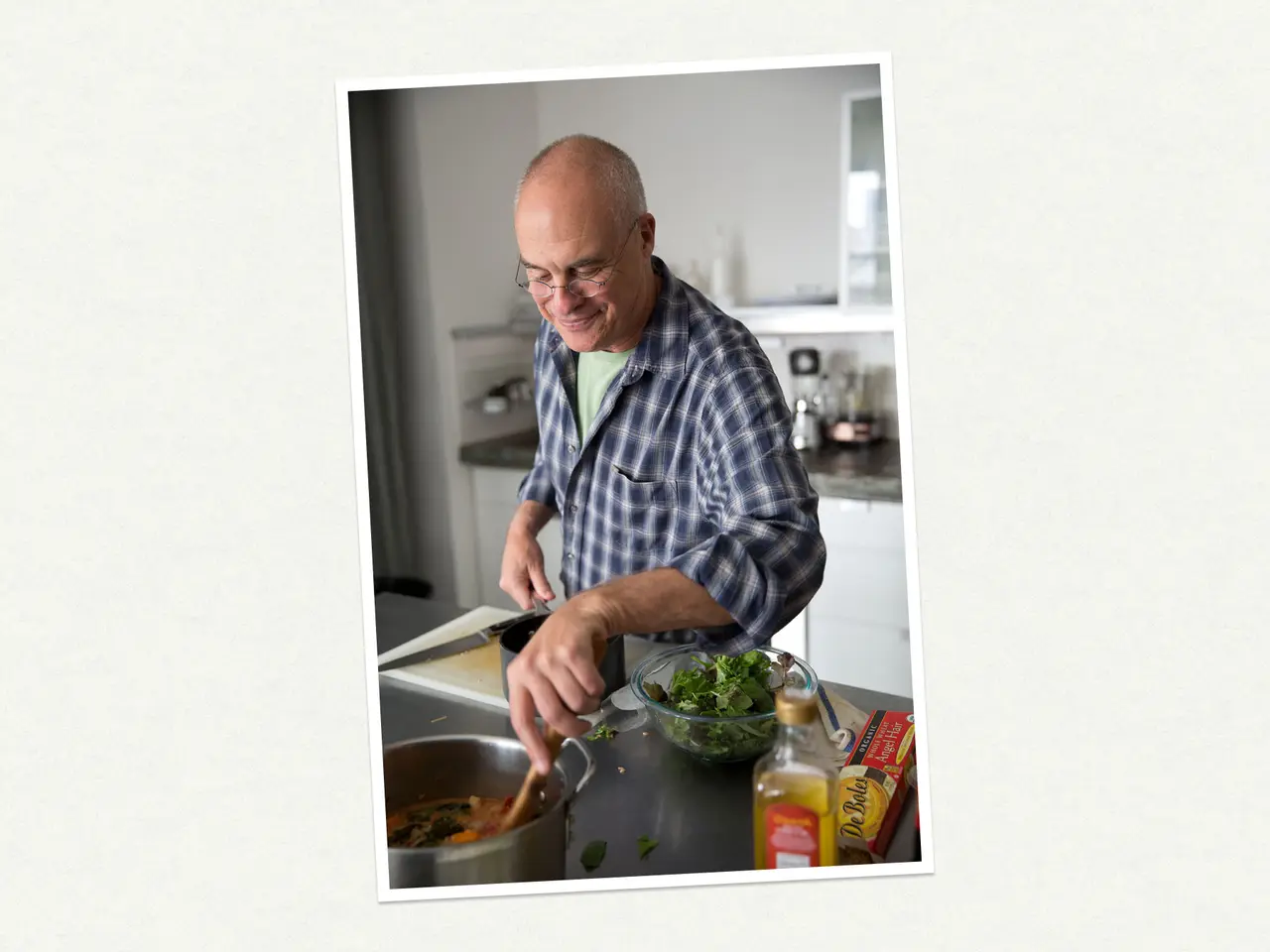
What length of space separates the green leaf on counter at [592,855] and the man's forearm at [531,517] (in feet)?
1.82

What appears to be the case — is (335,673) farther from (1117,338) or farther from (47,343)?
(1117,338)

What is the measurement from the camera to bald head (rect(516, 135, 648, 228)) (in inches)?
42.0

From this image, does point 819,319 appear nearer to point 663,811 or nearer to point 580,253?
point 580,253

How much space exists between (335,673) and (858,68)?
936 mm

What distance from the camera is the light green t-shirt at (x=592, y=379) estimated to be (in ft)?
4.31

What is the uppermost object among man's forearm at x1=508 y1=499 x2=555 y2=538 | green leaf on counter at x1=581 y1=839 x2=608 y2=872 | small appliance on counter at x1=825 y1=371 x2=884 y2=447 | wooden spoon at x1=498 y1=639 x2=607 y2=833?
small appliance on counter at x1=825 y1=371 x2=884 y2=447

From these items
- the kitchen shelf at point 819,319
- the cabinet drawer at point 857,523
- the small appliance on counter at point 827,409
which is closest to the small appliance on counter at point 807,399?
the small appliance on counter at point 827,409

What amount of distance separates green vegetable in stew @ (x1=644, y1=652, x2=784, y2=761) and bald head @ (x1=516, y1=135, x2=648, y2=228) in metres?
0.56

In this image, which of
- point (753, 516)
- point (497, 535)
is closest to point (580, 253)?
point (753, 516)

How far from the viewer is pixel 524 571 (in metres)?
1.37

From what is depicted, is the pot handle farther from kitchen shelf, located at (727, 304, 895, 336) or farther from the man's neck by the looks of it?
kitchen shelf, located at (727, 304, 895, 336)

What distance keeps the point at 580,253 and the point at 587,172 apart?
10 centimetres

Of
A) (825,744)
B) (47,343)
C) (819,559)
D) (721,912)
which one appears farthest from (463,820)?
(47,343)

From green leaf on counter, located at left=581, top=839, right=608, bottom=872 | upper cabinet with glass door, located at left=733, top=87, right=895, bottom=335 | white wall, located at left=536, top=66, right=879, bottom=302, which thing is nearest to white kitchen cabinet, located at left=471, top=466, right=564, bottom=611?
green leaf on counter, located at left=581, top=839, right=608, bottom=872
